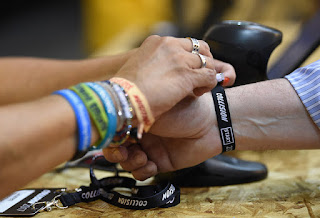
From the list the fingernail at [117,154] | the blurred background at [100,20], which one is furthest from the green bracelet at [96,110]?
the blurred background at [100,20]

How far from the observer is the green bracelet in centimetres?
61

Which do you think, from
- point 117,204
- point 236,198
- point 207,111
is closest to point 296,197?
point 236,198

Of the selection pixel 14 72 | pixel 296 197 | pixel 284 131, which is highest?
pixel 14 72

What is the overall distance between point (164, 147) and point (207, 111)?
0.41ft

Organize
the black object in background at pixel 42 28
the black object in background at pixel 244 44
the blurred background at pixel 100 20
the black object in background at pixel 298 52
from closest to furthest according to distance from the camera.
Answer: the black object in background at pixel 244 44, the black object in background at pixel 298 52, the blurred background at pixel 100 20, the black object in background at pixel 42 28

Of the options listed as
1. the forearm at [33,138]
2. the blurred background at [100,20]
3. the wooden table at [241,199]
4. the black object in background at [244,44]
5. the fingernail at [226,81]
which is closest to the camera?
the forearm at [33,138]

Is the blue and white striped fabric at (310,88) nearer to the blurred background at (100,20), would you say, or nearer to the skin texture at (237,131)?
the skin texture at (237,131)

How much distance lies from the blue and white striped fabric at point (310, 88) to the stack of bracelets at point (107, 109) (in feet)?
1.16

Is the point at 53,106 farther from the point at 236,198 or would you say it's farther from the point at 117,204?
the point at 236,198

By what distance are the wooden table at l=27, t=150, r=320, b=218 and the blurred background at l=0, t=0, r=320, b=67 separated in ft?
7.56

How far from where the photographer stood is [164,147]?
0.89m

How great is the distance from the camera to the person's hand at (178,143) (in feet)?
2.68

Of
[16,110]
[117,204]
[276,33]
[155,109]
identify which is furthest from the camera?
[276,33]

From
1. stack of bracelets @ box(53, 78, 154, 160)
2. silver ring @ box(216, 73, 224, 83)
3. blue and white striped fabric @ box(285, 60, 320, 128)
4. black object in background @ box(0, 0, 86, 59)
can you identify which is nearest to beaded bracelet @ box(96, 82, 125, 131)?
stack of bracelets @ box(53, 78, 154, 160)
